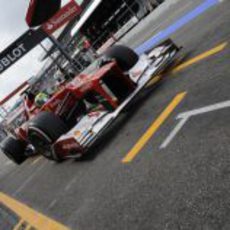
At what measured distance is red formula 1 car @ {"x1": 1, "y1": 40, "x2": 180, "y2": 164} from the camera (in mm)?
6758

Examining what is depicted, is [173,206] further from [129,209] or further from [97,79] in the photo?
[97,79]

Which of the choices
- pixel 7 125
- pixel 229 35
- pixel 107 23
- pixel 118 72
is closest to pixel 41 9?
pixel 7 125

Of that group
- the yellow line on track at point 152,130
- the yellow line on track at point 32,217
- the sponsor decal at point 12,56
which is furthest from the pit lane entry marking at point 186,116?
the sponsor decal at point 12,56

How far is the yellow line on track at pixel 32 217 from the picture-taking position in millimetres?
5404

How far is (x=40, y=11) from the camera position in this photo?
11367 millimetres

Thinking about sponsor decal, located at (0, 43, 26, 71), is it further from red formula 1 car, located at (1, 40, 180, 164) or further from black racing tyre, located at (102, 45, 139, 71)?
black racing tyre, located at (102, 45, 139, 71)

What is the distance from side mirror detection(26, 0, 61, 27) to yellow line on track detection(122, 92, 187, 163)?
6.33m

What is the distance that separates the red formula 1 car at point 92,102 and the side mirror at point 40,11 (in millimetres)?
3892

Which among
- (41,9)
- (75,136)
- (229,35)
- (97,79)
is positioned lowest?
(229,35)

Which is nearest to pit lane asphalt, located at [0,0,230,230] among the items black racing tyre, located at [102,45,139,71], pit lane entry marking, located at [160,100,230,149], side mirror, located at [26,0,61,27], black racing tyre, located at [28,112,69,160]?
pit lane entry marking, located at [160,100,230,149]

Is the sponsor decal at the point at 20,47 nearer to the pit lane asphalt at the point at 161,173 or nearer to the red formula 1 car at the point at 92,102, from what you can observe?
the red formula 1 car at the point at 92,102

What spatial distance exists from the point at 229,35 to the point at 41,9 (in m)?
6.05

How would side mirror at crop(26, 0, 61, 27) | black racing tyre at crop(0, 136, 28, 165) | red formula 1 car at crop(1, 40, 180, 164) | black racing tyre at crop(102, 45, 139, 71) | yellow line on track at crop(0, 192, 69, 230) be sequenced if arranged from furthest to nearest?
1. side mirror at crop(26, 0, 61, 27)
2. black racing tyre at crop(0, 136, 28, 165)
3. black racing tyre at crop(102, 45, 139, 71)
4. red formula 1 car at crop(1, 40, 180, 164)
5. yellow line on track at crop(0, 192, 69, 230)

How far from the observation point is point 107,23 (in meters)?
18.3
